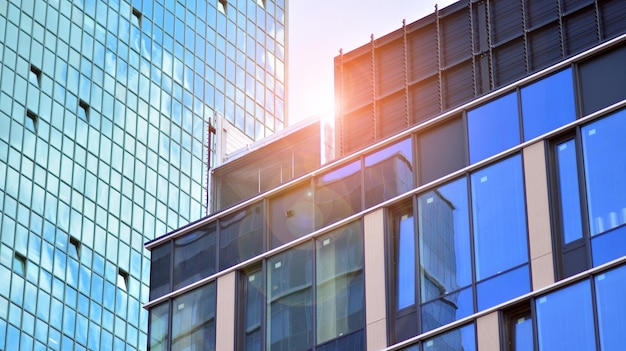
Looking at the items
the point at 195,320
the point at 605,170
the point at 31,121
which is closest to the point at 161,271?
the point at 195,320

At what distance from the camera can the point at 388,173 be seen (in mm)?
41562

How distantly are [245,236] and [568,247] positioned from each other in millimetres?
10795

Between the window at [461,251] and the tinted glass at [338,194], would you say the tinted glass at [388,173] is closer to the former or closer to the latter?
the tinted glass at [338,194]

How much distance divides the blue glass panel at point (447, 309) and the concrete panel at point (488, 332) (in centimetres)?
54

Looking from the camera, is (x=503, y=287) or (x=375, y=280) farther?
(x=375, y=280)

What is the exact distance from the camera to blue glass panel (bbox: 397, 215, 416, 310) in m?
39.2

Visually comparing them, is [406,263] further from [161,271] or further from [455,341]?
[161,271]

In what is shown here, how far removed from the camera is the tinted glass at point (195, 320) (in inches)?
1702

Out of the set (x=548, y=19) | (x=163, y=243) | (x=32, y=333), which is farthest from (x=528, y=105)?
(x=32, y=333)

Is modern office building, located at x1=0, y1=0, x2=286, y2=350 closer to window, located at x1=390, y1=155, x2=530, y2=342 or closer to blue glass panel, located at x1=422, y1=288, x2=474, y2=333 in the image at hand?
window, located at x1=390, y1=155, x2=530, y2=342

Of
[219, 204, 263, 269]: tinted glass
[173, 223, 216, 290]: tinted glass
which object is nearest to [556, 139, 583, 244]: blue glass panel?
[219, 204, 263, 269]: tinted glass

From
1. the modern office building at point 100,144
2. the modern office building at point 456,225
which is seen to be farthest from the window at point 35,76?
the modern office building at point 456,225

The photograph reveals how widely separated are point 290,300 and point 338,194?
10.3ft

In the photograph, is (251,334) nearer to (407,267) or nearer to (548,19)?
(407,267)
